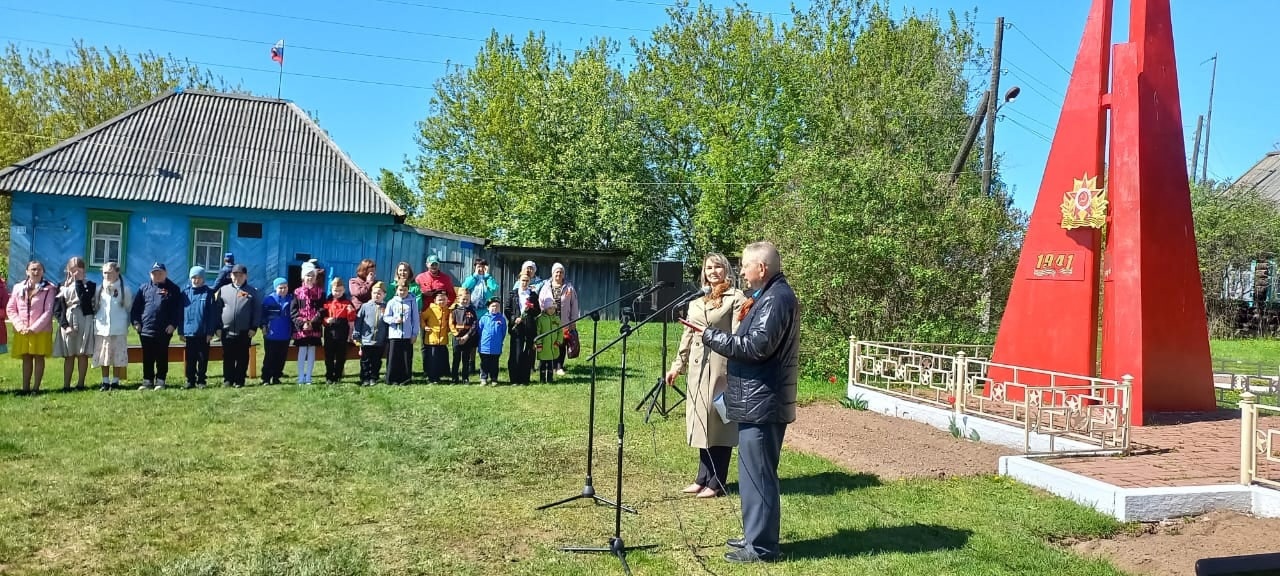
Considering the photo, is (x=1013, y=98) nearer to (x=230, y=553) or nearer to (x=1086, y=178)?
(x=1086, y=178)

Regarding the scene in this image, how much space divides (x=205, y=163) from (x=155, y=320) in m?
12.1

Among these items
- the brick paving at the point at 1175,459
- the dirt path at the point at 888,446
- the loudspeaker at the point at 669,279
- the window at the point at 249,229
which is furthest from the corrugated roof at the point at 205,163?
the brick paving at the point at 1175,459

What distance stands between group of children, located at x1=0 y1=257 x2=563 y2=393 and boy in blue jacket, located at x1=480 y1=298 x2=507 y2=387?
0.5 inches

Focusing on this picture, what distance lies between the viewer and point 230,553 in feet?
14.9

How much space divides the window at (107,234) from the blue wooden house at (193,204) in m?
0.02

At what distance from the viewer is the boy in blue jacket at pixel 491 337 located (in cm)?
1131

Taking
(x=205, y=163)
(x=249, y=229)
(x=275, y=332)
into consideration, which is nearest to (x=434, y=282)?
(x=275, y=332)

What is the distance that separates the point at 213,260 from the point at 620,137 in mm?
14355

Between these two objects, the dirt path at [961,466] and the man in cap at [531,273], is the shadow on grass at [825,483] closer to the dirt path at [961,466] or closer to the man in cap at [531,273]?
the dirt path at [961,466]

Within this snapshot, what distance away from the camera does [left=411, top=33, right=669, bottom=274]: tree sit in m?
29.6

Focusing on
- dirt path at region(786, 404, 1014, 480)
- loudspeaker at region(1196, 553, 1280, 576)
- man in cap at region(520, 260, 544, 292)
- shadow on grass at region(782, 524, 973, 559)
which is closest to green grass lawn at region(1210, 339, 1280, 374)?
dirt path at region(786, 404, 1014, 480)

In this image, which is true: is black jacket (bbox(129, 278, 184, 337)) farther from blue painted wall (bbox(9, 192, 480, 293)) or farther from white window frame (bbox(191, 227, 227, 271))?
white window frame (bbox(191, 227, 227, 271))

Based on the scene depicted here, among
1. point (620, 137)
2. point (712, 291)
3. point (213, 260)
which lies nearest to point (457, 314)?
point (712, 291)

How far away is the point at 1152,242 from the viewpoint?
956 cm
